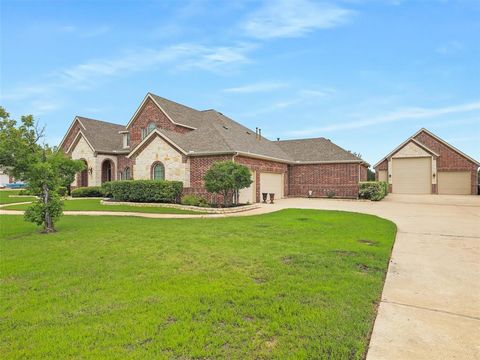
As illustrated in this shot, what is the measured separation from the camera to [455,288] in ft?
15.7

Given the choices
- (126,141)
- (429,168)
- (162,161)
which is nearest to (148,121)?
(126,141)

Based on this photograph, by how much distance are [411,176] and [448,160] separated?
11.7 ft

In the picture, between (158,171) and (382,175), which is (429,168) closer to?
(382,175)

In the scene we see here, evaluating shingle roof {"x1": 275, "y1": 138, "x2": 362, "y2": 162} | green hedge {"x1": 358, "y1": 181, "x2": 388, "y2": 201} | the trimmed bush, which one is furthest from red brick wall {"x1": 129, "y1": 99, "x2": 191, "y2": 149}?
green hedge {"x1": 358, "y1": 181, "x2": 388, "y2": 201}

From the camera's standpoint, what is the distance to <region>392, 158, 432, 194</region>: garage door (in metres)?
28.6

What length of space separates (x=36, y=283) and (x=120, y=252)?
2078 mm

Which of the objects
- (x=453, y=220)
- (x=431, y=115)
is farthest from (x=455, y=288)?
(x=431, y=115)

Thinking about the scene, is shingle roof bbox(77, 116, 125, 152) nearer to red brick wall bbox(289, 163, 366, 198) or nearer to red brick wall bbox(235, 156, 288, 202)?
red brick wall bbox(235, 156, 288, 202)

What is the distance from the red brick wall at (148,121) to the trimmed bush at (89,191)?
16.6ft

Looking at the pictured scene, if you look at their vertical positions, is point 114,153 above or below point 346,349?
above

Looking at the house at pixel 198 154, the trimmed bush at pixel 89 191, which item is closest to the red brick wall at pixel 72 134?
the house at pixel 198 154

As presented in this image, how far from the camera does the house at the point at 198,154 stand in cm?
1931

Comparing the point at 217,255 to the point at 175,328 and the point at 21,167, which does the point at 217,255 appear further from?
the point at 21,167

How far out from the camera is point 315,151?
27406 millimetres
